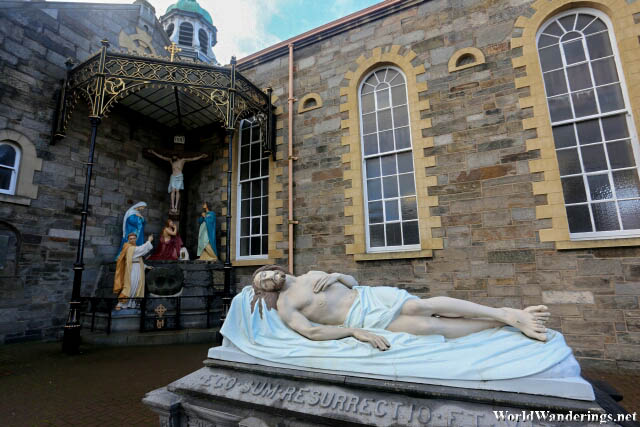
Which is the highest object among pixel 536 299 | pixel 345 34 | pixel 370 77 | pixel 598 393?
pixel 345 34

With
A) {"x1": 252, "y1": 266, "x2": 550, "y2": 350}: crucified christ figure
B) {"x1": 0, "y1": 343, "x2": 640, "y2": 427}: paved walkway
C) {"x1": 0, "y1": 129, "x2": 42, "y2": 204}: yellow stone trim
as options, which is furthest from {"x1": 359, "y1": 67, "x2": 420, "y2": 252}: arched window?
{"x1": 0, "y1": 129, "x2": 42, "y2": 204}: yellow stone trim

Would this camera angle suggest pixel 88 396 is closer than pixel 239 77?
Yes

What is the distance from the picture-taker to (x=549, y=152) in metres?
5.13

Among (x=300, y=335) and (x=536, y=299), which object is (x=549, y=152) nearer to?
(x=536, y=299)

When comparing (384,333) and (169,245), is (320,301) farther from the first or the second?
(169,245)

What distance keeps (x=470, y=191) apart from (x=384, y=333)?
13.5ft

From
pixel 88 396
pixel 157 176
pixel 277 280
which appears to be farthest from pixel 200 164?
pixel 277 280

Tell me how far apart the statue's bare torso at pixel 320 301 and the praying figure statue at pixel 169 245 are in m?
5.98

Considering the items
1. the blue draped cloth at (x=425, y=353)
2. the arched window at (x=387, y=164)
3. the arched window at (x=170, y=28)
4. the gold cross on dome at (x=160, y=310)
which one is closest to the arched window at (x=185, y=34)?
the arched window at (x=170, y=28)

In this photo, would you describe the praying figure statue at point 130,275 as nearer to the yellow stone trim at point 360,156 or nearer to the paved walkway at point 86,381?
the paved walkway at point 86,381

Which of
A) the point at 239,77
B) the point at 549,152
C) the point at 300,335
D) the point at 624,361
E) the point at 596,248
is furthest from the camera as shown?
the point at 239,77

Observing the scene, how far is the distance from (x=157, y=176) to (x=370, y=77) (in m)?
6.36

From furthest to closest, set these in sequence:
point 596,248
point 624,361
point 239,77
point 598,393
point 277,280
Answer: point 239,77 < point 596,248 < point 624,361 < point 277,280 < point 598,393

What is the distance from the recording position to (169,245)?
7.82 metres
